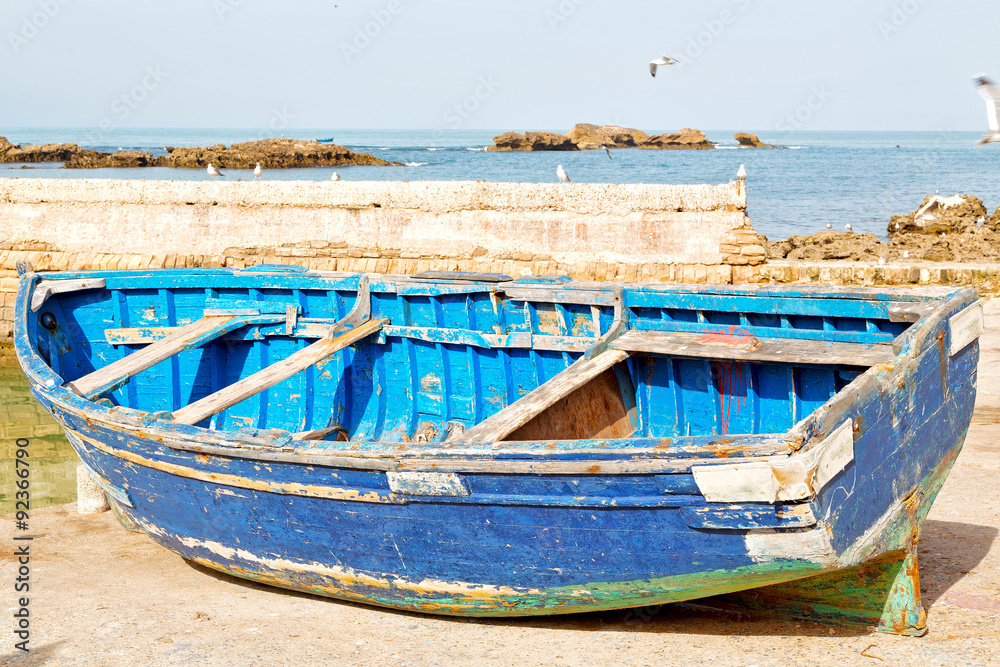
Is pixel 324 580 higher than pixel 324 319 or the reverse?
the reverse

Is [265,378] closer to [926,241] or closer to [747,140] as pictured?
[926,241]

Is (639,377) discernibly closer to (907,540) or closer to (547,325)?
(547,325)

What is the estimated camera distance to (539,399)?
452 cm

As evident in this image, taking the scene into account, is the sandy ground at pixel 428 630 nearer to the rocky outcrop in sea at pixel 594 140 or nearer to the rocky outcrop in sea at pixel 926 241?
the rocky outcrop in sea at pixel 926 241

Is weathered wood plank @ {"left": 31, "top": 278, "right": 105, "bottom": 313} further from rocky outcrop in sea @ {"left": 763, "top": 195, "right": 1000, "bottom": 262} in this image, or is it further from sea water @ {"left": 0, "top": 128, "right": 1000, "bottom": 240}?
sea water @ {"left": 0, "top": 128, "right": 1000, "bottom": 240}

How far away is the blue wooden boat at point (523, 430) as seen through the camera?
3.20 m

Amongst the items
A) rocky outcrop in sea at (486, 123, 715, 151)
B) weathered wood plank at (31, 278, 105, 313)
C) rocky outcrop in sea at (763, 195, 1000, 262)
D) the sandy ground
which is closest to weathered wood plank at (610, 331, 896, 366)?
the sandy ground

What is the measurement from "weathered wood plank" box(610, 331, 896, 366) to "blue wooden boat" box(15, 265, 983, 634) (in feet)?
0.07

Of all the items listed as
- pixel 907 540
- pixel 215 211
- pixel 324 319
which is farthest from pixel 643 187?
pixel 907 540

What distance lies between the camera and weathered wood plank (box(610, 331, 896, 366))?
4298 mm

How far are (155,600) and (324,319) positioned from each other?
105 inches

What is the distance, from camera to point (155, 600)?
4543 millimetres

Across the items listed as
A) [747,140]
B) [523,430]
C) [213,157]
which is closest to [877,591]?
[523,430]

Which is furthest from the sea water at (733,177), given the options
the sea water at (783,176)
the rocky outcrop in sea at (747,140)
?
the rocky outcrop in sea at (747,140)
